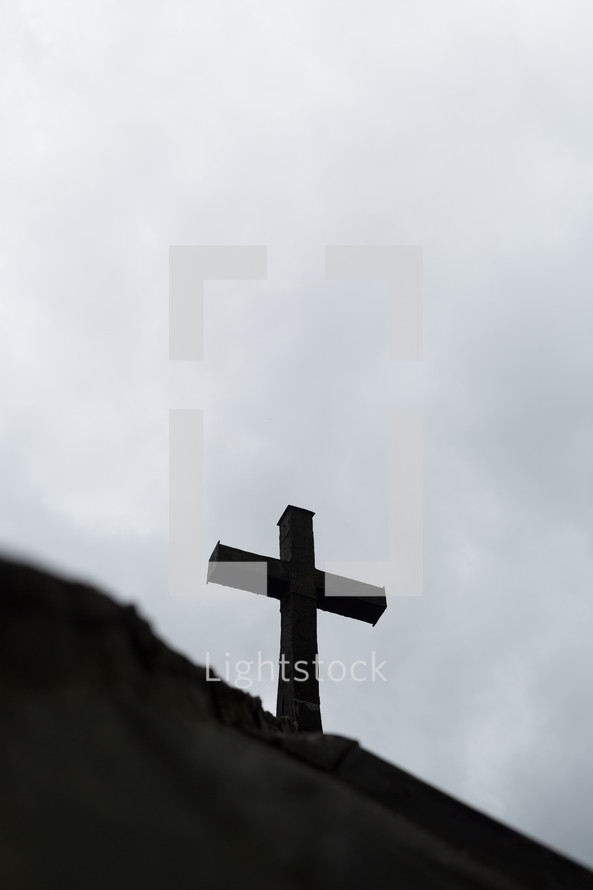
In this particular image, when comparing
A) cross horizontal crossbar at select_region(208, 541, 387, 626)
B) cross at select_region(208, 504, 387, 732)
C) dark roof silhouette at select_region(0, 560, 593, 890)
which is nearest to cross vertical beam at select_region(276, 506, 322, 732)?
cross at select_region(208, 504, 387, 732)

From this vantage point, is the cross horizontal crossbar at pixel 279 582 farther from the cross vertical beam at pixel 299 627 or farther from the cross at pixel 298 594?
the cross vertical beam at pixel 299 627

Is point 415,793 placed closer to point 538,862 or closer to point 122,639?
point 538,862

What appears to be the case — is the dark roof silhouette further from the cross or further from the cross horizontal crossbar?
the cross horizontal crossbar

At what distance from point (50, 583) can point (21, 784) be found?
0.28 metres

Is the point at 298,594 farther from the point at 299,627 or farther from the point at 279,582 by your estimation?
the point at 299,627

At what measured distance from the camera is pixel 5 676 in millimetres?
1029

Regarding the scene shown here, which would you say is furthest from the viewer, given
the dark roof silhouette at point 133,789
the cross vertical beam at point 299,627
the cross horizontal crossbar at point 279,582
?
the cross horizontal crossbar at point 279,582

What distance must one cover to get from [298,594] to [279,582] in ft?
0.66

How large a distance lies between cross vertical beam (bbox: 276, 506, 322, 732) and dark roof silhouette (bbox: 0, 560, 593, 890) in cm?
441

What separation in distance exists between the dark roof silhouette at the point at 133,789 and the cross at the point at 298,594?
446cm

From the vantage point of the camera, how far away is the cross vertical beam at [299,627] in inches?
230

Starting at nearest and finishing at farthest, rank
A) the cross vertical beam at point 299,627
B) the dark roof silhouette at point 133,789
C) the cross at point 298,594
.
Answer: the dark roof silhouette at point 133,789 < the cross vertical beam at point 299,627 < the cross at point 298,594

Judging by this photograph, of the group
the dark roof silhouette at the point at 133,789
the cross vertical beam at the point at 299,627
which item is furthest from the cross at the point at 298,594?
the dark roof silhouette at the point at 133,789

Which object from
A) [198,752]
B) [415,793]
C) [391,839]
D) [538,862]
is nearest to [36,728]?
[198,752]
